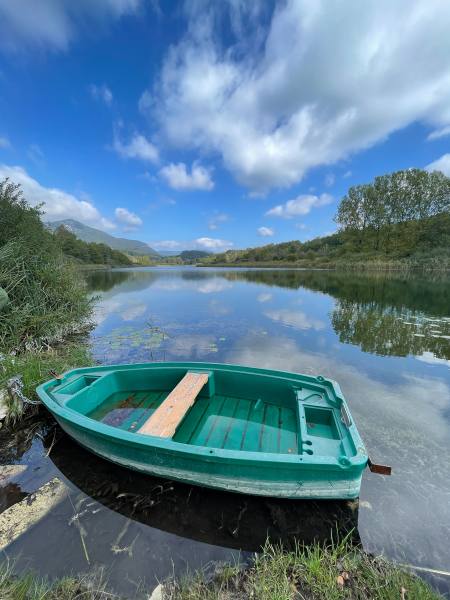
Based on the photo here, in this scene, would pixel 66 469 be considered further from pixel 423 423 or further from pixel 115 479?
pixel 423 423

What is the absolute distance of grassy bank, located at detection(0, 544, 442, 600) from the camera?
194 centimetres

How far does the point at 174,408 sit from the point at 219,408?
3.41 feet

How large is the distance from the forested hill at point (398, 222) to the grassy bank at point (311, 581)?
49679 millimetres

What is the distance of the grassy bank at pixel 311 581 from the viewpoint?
193 centimetres

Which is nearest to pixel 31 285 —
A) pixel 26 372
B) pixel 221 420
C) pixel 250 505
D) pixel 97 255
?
pixel 26 372

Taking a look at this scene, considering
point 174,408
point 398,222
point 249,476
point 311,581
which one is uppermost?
point 398,222

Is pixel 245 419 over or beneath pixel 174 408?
beneath

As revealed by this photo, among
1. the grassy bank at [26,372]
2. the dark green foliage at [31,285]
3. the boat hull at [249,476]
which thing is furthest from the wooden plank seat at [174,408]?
the dark green foliage at [31,285]

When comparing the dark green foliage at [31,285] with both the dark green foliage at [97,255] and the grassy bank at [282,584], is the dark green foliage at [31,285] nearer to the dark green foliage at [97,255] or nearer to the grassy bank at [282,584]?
the grassy bank at [282,584]

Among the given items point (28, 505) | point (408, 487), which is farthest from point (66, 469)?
point (408, 487)

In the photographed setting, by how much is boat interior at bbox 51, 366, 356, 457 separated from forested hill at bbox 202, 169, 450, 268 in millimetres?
48343

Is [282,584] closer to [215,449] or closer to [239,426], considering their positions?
[215,449]

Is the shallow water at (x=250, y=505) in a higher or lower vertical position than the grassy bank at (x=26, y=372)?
lower

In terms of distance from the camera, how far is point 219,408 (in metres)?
4.29
